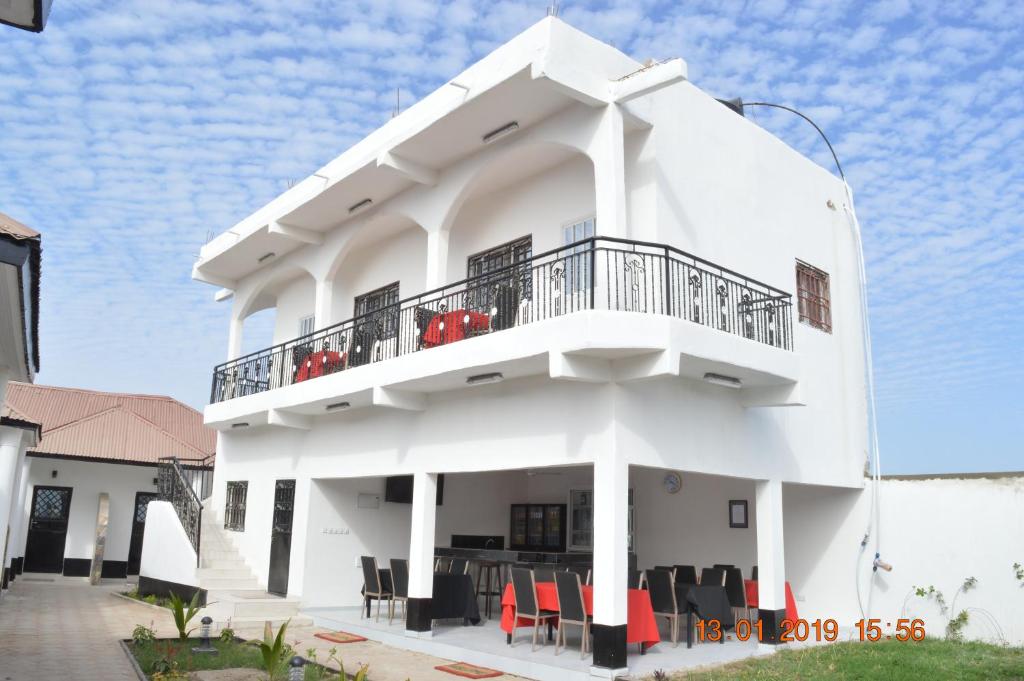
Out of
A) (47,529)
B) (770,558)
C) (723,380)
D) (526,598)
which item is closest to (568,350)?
(723,380)

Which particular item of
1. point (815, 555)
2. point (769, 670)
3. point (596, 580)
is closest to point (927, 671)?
point (769, 670)

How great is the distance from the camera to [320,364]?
13445mm

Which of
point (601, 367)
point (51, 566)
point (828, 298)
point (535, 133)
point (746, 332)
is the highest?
point (535, 133)

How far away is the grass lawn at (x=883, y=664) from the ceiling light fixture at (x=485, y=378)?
3.80 meters

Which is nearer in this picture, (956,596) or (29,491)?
(956,596)

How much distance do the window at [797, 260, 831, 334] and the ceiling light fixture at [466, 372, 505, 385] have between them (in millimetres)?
5210

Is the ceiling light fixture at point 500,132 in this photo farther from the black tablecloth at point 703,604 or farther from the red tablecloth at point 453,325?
the black tablecloth at point 703,604

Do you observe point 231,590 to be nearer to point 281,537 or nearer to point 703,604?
point 281,537

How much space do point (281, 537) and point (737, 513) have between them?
772 cm

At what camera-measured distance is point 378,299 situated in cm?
1497

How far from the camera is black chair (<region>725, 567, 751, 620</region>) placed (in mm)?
11289

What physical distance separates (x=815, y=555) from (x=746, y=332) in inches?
196

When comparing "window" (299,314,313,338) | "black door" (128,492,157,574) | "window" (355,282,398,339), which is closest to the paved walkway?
"window" (355,282,398,339)

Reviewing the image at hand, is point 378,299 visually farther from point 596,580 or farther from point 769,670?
point 769,670
